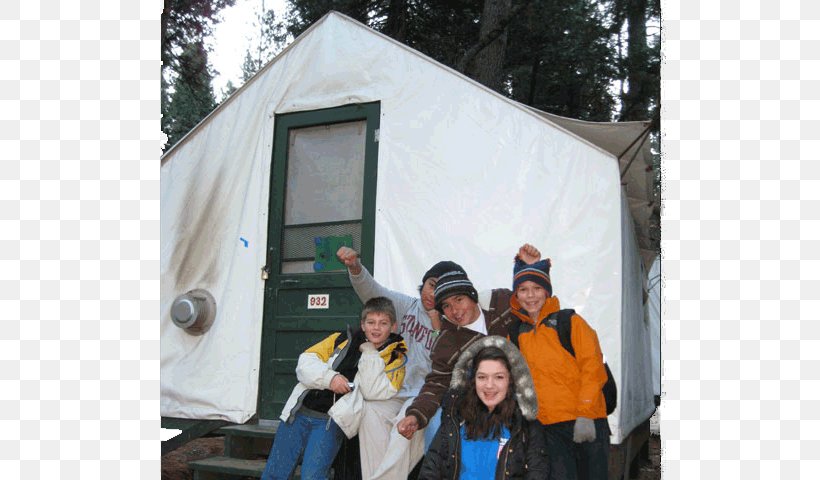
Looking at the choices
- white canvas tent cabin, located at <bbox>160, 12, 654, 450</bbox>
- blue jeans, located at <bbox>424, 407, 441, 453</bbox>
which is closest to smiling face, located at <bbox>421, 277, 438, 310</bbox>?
white canvas tent cabin, located at <bbox>160, 12, 654, 450</bbox>

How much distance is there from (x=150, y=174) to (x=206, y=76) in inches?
70.7

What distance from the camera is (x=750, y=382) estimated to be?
2.61 meters

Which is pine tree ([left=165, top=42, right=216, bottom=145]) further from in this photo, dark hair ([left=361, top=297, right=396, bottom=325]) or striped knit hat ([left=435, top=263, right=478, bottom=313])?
striped knit hat ([left=435, top=263, right=478, bottom=313])

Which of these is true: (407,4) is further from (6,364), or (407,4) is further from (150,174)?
(6,364)

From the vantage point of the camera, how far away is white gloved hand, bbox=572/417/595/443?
2900 mm

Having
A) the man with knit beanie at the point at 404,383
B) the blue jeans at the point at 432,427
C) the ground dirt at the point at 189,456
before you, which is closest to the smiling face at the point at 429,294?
the man with knit beanie at the point at 404,383

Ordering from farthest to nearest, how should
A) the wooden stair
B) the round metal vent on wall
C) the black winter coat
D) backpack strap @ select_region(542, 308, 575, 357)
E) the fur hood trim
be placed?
the round metal vent on wall → the wooden stair → backpack strap @ select_region(542, 308, 575, 357) → the fur hood trim → the black winter coat

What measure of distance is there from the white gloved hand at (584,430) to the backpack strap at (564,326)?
27cm

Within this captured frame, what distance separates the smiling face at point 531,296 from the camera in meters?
3.16

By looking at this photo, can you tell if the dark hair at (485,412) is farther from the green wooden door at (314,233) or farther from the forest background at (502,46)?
the green wooden door at (314,233)

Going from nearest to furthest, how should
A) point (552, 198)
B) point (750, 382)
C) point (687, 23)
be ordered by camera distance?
point (750, 382)
point (687, 23)
point (552, 198)

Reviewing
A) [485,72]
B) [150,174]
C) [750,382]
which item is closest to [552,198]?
[750,382]

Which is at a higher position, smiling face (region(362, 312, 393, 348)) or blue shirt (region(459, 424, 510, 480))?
smiling face (region(362, 312, 393, 348))

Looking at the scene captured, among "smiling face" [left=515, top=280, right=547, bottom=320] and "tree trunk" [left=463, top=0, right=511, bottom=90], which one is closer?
"smiling face" [left=515, top=280, right=547, bottom=320]
